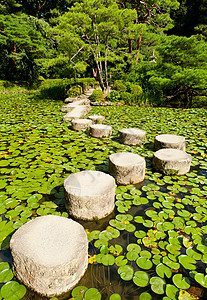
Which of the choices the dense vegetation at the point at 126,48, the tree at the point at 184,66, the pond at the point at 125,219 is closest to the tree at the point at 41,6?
the dense vegetation at the point at 126,48

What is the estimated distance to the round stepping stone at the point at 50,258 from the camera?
125 cm

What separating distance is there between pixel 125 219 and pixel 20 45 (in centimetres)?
2070

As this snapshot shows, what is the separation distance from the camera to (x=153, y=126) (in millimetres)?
5621

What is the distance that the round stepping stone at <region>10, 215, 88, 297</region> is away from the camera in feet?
4.11

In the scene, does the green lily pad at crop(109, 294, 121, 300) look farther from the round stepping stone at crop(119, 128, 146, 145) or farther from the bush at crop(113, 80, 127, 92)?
the bush at crop(113, 80, 127, 92)

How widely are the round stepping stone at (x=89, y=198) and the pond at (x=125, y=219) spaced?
108mm

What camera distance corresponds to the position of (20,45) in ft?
57.8

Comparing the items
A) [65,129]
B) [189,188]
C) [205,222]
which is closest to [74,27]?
[65,129]

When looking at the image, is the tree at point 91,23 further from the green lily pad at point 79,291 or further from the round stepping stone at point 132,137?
the green lily pad at point 79,291

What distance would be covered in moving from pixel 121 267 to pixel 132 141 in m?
2.89

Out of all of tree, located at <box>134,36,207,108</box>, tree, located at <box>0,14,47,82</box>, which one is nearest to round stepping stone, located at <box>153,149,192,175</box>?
tree, located at <box>134,36,207,108</box>

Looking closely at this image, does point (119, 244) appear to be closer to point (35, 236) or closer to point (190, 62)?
point (35, 236)

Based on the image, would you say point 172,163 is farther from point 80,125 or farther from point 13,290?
point 80,125

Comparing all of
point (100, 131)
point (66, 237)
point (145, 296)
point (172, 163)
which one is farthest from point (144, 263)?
point (100, 131)
